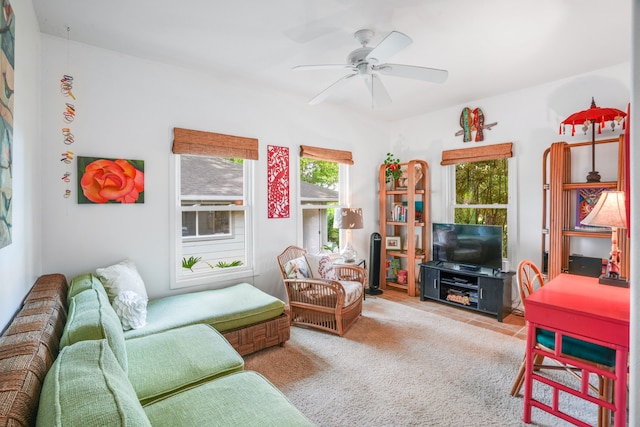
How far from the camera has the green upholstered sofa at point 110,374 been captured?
2.94 feet

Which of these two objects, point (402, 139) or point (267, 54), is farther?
point (402, 139)

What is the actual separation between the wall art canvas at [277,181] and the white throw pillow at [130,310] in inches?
70.8

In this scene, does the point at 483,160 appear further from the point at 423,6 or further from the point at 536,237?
the point at 423,6

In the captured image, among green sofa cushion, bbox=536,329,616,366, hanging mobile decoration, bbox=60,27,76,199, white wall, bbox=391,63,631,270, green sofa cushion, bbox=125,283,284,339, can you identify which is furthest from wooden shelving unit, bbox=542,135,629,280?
hanging mobile decoration, bbox=60,27,76,199

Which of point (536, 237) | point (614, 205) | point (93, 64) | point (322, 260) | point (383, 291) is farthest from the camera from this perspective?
point (383, 291)

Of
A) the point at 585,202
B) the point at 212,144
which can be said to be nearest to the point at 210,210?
the point at 212,144

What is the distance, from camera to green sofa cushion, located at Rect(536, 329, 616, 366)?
1745mm

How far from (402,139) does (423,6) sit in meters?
3.01

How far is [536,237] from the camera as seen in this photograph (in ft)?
12.3

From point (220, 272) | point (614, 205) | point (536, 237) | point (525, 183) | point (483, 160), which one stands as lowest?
point (220, 272)

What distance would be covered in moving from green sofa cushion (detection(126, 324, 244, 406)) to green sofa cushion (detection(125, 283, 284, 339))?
21cm

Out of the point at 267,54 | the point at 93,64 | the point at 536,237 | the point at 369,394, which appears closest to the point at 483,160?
the point at 536,237

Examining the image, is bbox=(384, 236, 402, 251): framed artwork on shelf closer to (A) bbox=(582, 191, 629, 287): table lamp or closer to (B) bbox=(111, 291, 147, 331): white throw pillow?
(A) bbox=(582, 191, 629, 287): table lamp

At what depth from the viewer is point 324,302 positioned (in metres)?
3.21
